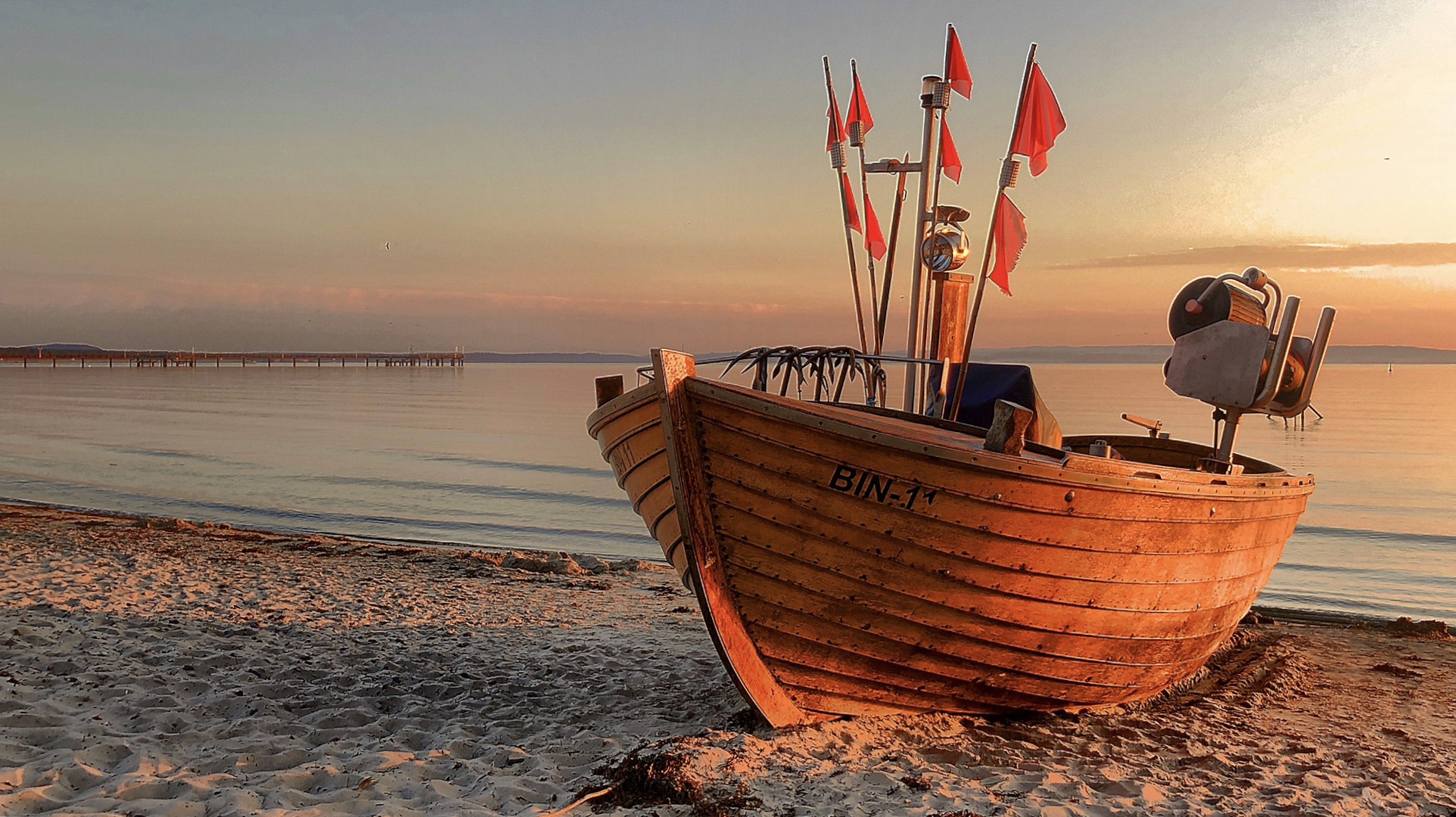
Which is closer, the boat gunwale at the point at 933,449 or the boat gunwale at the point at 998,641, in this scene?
the boat gunwale at the point at 933,449

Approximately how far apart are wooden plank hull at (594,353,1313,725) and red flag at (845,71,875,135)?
380 cm

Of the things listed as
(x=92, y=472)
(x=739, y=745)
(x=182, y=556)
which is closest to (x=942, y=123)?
(x=739, y=745)

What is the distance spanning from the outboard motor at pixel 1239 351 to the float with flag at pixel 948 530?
A: 0.6 inches

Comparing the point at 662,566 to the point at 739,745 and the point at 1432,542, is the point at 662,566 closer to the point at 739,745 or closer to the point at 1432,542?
the point at 739,745

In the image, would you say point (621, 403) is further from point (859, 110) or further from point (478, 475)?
point (478, 475)

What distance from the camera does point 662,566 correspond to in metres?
12.5

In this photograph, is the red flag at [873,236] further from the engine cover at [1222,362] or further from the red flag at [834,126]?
the engine cover at [1222,362]

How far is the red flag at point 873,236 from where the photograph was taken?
8773 millimetres

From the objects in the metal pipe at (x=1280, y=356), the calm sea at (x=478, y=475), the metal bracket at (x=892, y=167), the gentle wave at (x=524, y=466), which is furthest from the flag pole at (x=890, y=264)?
the gentle wave at (x=524, y=466)

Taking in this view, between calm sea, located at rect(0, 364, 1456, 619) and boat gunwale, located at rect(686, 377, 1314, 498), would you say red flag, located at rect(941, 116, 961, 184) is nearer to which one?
boat gunwale, located at rect(686, 377, 1314, 498)

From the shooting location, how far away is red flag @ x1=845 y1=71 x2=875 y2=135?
27.6 ft

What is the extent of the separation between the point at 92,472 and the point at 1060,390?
66452 mm

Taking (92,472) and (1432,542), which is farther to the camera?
→ (92,472)

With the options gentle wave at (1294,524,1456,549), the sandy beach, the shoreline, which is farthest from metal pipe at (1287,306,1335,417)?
gentle wave at (1294,524,1456,549)
